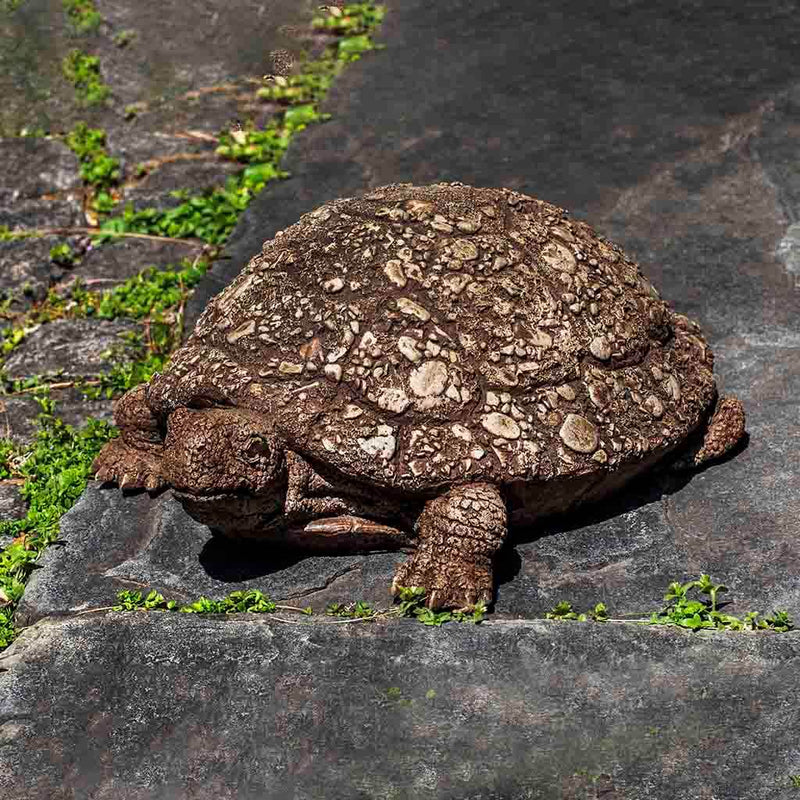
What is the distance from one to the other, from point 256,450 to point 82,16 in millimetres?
7054

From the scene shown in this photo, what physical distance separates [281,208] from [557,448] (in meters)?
3.57

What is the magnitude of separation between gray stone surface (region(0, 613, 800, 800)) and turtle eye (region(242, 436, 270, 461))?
0.65 m

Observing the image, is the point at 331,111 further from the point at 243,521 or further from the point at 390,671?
the point at 390,671

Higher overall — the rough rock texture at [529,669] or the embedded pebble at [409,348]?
the embedded pebble at [409,348]

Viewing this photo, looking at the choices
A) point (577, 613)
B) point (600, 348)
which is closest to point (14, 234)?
point (600, 348)

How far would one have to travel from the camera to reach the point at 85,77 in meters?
9.59

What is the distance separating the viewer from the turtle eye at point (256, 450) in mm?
4488

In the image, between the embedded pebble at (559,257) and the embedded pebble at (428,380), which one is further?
the embedded pebble at (559,257)

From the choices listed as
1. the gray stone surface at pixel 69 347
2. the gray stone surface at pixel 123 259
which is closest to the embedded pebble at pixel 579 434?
the gray stone surface at pixel 69 347

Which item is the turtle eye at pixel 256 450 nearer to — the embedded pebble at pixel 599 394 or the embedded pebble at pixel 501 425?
the embedded pebble at pixel 501 425

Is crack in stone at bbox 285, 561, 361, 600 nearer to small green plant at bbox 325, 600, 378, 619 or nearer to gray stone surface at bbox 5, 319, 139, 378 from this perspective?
small green plant at bbox 325, 600, 378, 619

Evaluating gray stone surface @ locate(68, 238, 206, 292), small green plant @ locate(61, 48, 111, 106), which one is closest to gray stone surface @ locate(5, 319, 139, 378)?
gray stone surface @ locate(68, 238, 206, 292)

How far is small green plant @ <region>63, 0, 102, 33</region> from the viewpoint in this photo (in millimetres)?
10133

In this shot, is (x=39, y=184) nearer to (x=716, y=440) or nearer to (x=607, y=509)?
(x=607, y=509)
